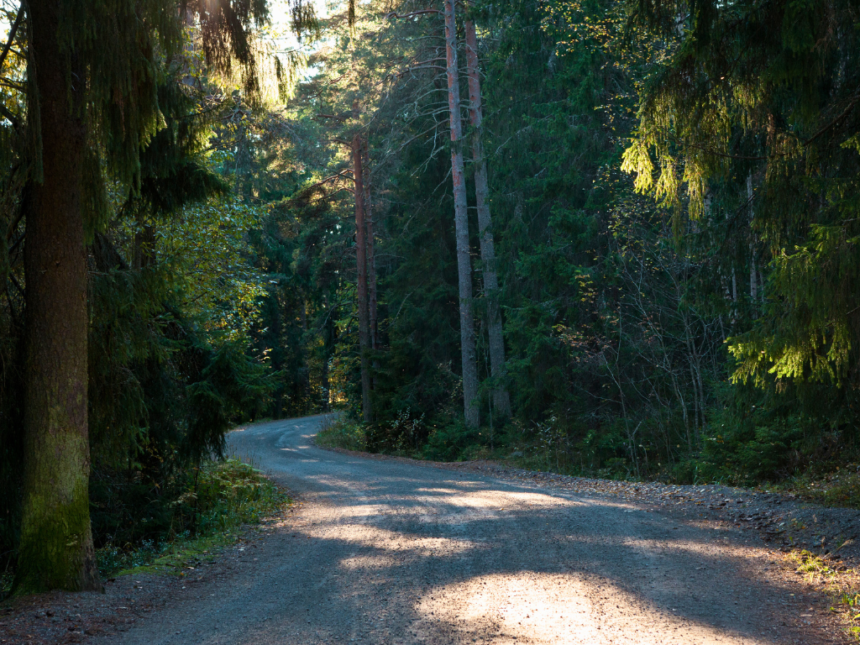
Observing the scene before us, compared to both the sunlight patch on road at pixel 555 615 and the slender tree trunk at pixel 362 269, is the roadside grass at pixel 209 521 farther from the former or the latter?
Result: the slender tree trunk at pixel 362 269

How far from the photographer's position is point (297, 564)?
24.3ft

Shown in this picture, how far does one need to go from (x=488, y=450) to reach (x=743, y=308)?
1286cm

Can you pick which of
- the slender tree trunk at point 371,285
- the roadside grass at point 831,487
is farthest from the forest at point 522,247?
the slender tree trunk at point 371,285

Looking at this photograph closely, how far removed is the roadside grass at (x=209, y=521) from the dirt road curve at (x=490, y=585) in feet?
2.71

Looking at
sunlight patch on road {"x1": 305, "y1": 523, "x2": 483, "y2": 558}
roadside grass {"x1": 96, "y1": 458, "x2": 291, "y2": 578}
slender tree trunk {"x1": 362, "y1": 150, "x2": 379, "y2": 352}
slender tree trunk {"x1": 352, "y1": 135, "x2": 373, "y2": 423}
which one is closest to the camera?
sunlight patch on road {"x1": 305, "y1": 523, "x2": 483, "y2": 558}

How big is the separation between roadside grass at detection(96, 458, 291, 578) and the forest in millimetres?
226

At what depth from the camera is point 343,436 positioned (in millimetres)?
30125

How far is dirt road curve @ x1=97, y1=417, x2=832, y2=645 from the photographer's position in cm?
497

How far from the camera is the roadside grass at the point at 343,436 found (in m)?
27.7

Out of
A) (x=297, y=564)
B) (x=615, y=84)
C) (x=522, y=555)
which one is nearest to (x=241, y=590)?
(x=297, y=564)

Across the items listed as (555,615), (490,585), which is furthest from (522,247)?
(555,615)

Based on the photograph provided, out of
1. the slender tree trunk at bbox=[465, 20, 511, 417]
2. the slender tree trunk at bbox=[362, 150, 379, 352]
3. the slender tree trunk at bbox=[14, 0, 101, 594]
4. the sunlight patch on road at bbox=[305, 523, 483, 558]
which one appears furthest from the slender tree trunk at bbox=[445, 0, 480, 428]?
the slender tree trunk at bbox=[14, 0, 101, 594]

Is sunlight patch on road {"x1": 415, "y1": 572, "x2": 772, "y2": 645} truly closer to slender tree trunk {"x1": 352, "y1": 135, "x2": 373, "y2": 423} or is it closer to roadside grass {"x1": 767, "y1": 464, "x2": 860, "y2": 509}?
roadside grass {"x1": 767, "y1": 464, "x2": 860, "y2": 509}

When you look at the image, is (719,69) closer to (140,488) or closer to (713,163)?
(713,163)
